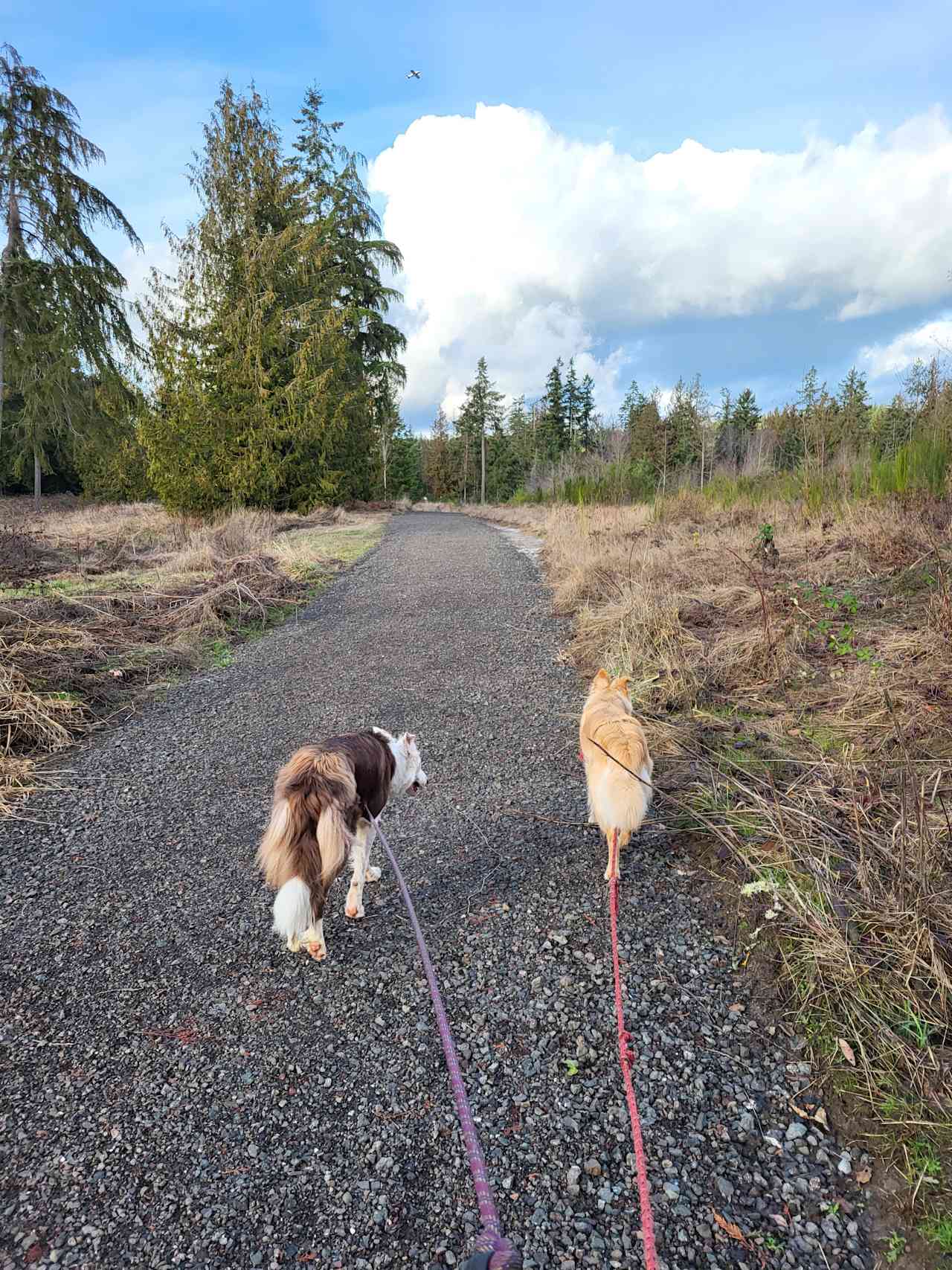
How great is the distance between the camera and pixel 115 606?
26.6 ft

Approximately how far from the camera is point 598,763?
312cm

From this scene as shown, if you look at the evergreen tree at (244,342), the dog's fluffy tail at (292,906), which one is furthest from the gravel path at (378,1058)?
the evergreen tree at (244,342)

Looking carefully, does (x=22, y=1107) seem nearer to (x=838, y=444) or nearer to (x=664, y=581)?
(x=664, y=581)

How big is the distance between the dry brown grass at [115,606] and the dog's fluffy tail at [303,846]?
2.68 meters

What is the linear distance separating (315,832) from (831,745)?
10.6ft

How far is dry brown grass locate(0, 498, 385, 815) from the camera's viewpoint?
5.02m

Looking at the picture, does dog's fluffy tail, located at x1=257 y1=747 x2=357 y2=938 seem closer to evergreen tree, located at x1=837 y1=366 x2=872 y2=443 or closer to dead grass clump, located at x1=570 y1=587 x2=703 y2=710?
dead grass clump, located at x1=570 y1=587 x2=703 y2=710

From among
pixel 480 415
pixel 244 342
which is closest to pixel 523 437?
pixel 480 415

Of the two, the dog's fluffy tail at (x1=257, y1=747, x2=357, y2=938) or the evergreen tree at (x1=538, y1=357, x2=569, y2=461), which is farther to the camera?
the evergreen tree at (x1=538, y1=357, x2=569, y2=461)

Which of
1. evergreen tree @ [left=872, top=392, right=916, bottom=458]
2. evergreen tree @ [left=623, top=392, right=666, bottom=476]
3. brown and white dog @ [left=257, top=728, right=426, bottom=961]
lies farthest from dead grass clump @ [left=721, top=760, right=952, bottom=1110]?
evergreen tree @ [left=623, top=392, right=666, bottom=476]

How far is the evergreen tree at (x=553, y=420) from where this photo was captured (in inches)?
2117

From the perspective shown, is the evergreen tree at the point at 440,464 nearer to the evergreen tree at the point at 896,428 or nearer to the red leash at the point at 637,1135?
the evergreen tree at the point at 896,428

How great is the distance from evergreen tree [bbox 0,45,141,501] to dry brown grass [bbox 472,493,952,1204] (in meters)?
18.5

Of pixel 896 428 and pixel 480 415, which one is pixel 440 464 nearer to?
pixel 480 415
